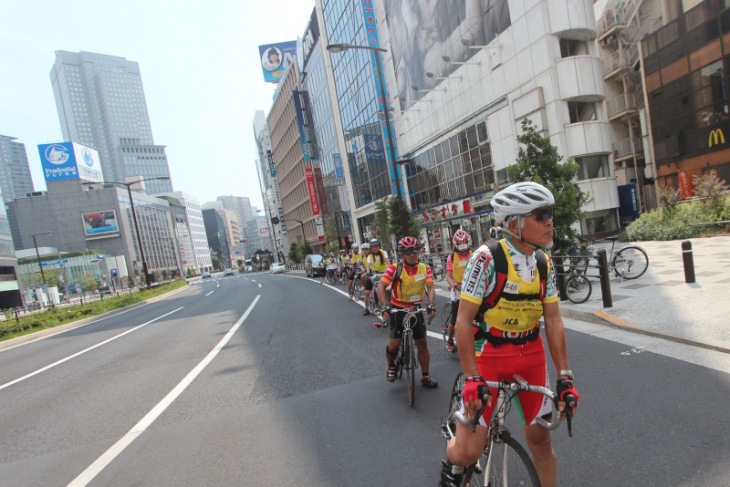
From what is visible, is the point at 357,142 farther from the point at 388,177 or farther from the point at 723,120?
the point at 723,120

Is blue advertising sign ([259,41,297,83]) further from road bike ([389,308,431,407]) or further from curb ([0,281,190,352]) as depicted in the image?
road bike ([389,308,431,407])

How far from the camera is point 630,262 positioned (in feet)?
31.7

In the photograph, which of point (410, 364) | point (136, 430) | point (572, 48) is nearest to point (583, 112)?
point (572, 48)

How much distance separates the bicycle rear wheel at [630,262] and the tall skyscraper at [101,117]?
203297mm

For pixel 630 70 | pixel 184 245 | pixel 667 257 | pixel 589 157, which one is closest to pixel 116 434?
pixel 667 257

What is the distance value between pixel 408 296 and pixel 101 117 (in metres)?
231

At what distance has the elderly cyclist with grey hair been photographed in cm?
213

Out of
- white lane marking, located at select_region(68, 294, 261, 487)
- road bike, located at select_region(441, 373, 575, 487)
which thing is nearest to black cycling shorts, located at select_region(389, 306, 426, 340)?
road bike, located at select_region(441, 373, 575, 487)

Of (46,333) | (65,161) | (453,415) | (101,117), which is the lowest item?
(46,333)

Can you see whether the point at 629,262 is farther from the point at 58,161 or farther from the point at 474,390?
the point at 58,161

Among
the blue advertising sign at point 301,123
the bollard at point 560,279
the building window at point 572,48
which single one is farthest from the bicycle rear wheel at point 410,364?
the blue advertising sign at point 301,123

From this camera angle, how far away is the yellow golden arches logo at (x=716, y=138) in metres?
19.4

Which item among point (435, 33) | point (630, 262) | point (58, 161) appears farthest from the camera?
point (58, 161)

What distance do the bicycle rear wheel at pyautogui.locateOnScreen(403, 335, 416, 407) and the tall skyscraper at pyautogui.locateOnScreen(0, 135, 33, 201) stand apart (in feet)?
790
